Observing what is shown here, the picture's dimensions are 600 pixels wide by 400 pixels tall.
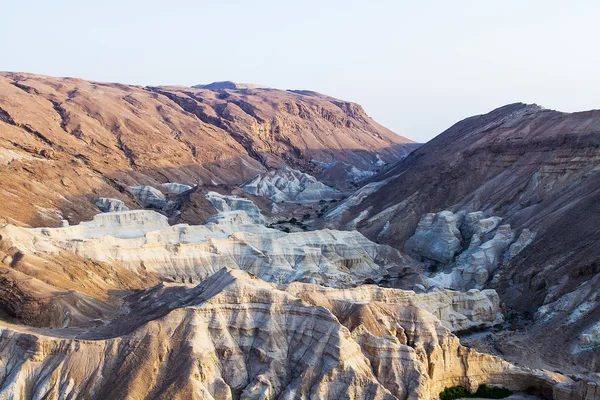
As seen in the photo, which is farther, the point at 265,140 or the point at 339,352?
the point at 265,140

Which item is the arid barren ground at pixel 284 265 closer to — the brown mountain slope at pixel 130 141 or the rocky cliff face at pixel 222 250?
the rocky cliff face at pixel 222 250

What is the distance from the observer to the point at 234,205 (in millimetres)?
101875

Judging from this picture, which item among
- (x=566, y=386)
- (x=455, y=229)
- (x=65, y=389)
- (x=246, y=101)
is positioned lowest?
(x=65, y=389)

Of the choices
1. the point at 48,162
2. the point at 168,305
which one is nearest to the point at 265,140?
the point at 48,162

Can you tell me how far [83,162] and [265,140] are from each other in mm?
67602

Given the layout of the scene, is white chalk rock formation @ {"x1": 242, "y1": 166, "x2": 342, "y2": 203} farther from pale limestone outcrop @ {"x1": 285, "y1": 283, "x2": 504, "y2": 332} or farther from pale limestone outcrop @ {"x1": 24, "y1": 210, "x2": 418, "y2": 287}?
pale limestone outcrop @ {"x1": 285, "y1": 283, "x2": 504, "y2": 332}

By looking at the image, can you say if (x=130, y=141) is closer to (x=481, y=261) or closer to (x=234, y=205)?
(x=234, y=205)

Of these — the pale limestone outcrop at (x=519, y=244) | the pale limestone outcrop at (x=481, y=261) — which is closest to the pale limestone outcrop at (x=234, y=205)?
the pale limestone outcrop at (x=481, y=261)

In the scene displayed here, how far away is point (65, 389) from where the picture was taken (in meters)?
28.2

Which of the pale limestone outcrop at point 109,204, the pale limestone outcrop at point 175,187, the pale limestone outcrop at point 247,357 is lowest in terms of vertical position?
the pale limestone outcrop at point 247,357

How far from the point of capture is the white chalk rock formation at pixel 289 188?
12544cm

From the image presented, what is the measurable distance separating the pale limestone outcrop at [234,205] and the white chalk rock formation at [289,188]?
773 inches

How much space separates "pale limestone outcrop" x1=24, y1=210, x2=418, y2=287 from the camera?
197 ft

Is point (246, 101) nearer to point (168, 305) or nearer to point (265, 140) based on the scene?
point (265, 140)
